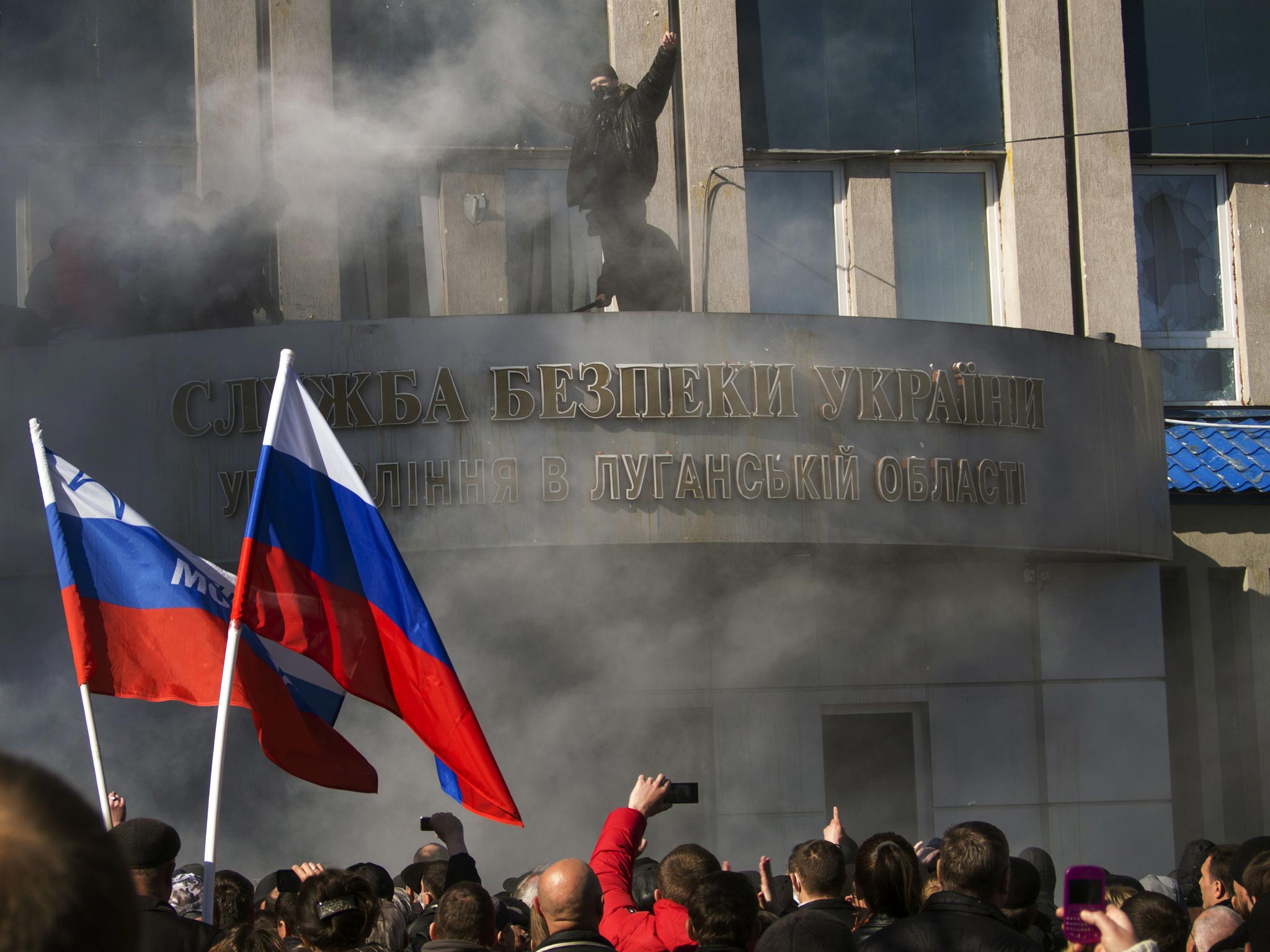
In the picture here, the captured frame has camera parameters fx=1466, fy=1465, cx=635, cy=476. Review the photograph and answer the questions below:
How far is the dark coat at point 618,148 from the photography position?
844 centimetres

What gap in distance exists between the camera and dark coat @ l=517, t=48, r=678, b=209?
332 inches

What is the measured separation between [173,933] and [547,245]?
7338mm

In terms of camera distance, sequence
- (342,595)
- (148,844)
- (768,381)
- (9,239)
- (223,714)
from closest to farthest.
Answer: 1. (148,844)
2. (223,714)
3. (342,595)
4. (768,381)
5. (9,239)

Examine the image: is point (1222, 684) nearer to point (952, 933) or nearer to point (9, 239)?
point (952, 933)

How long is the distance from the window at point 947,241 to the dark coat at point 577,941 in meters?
7.66

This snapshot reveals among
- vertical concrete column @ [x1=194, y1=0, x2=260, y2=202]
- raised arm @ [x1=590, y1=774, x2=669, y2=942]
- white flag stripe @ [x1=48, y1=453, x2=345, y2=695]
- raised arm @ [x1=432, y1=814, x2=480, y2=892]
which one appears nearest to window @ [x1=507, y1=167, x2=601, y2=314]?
vertical concrete column @ [x1=194, y1=0, x2=260, y2=202]

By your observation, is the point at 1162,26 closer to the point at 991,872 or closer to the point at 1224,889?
the point at 1224,889

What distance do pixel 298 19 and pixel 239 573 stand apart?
237 inches

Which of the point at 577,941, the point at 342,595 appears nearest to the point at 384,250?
the point at 342,595

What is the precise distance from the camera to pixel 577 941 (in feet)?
10.2

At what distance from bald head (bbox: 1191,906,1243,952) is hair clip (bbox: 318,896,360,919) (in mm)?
2076

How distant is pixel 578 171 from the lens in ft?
28.1

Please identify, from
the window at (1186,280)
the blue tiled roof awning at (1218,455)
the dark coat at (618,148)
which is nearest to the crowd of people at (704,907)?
the dark coat at (618,148)

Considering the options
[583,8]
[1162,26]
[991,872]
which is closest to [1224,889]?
[991,872]
